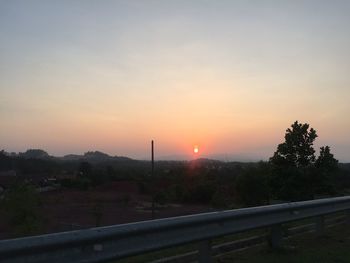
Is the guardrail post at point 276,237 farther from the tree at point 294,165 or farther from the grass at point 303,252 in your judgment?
Answer: the tree at point 294,165

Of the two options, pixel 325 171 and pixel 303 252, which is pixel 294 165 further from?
pixel 303 252

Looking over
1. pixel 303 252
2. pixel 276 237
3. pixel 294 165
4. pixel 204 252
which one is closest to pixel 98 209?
pixel 294 165

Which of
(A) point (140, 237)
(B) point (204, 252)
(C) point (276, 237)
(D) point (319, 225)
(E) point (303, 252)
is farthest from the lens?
(D) point (319, 225)

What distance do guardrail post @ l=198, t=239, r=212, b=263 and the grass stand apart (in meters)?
0.76

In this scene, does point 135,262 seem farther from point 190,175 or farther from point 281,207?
point 190,175

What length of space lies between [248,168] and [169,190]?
103 feet

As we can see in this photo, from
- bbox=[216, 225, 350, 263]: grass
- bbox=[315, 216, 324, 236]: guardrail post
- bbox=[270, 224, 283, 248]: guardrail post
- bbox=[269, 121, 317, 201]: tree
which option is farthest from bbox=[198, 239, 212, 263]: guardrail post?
bbox=[269, 121, 317, 201]: tree

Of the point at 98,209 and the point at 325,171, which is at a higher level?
the point at 325,171

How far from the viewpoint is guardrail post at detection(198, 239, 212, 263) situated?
711 cm

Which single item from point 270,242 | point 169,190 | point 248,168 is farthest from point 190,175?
point 270,242

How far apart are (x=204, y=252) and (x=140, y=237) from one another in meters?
1.65

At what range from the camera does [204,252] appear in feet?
23.4

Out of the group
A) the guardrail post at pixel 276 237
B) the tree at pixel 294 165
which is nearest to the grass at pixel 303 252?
the guardrail post at pixel 276 237

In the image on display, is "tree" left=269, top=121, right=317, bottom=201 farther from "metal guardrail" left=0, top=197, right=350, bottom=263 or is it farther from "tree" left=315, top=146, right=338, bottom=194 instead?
"metal guardrail" left=0, top=197, right=350, bottom=263
